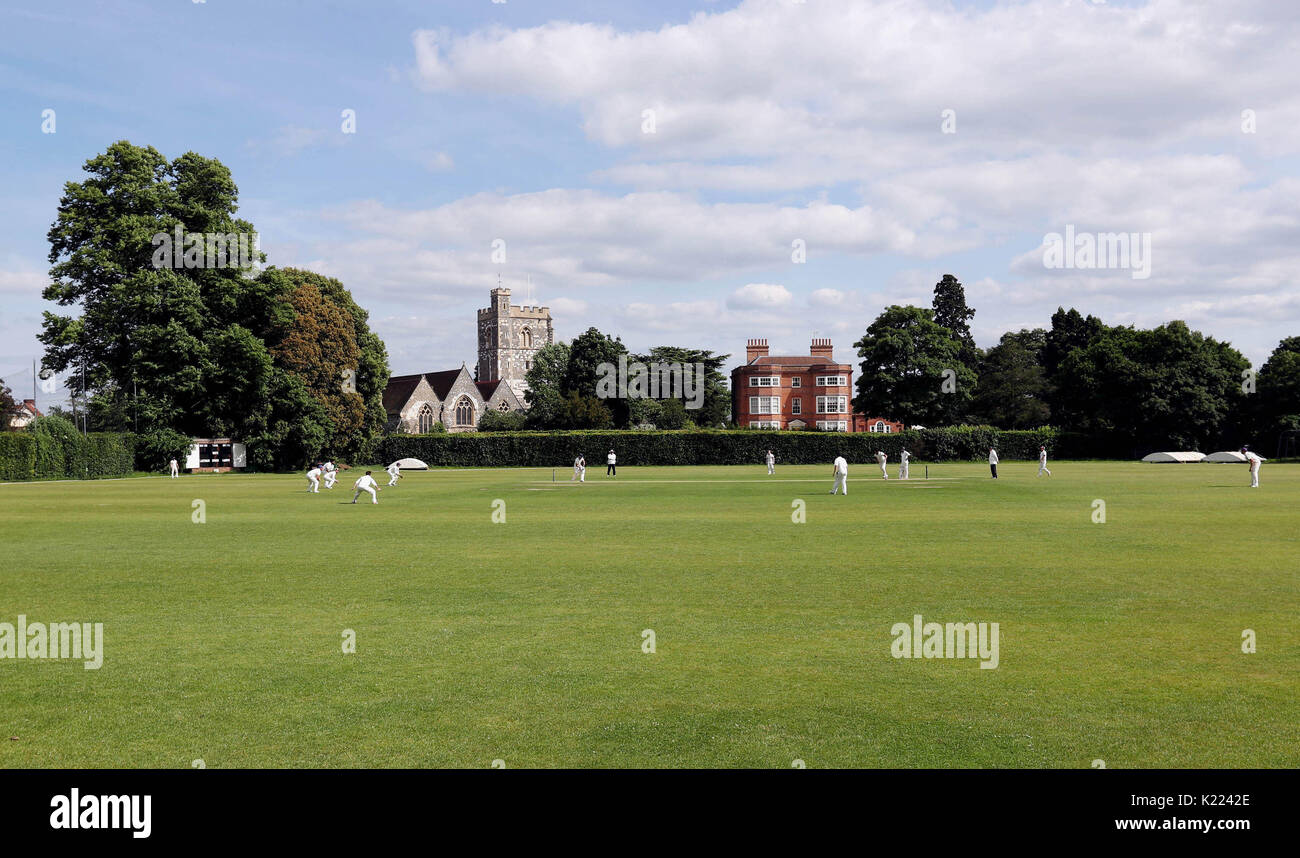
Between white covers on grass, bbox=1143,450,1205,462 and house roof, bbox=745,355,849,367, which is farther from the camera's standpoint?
house roof, bbox=745,355,849,367

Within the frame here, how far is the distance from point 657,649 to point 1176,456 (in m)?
80.1

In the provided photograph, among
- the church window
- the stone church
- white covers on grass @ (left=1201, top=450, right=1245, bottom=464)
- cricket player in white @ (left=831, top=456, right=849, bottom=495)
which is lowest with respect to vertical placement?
white covers on grass @ (left=1201, top=450, right=1245, bottom=464)

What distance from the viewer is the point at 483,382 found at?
16012 centimetres

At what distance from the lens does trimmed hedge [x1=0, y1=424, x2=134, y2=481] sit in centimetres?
5753

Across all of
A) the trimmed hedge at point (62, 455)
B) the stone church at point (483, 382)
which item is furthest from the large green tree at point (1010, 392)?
the trimmed hedge at point (62, 455)

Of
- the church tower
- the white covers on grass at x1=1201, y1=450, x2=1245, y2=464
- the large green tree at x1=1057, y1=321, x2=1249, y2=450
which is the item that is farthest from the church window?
the white covers on grass at x1=1201, y1=450, x2=1245, y2=464

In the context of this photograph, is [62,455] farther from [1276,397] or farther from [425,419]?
[1276,397]

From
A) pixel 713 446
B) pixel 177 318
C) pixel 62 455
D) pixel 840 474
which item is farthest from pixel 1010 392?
pixel 62 455

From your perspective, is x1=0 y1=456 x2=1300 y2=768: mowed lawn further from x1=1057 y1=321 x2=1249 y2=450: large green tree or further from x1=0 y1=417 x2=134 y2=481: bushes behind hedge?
x1=1057 y1=321 x2=1249 y2=450: large green tree

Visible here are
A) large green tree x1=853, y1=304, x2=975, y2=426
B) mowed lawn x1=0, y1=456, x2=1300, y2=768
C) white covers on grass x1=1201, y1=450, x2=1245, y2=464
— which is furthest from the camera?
large green tree x1=853, y1=304, x2=975, y2=426

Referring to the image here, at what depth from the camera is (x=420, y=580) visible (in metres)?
15.2
